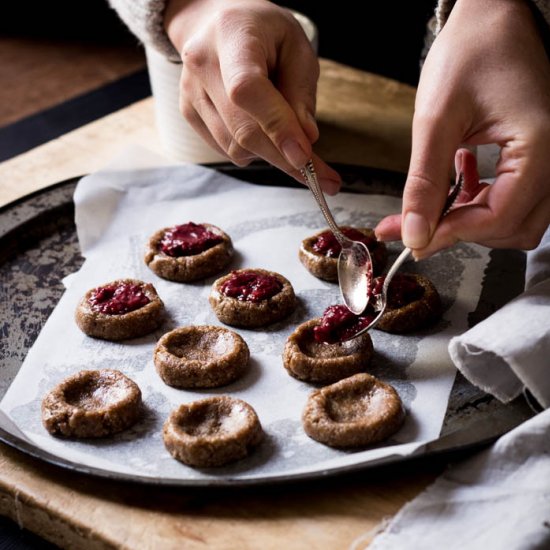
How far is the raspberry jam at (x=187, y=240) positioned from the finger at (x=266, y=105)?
0.49m

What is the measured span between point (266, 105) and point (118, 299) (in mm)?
677

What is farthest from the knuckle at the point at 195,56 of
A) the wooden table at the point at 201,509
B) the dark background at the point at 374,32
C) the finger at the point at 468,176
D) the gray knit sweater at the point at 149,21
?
the dark background at the point at 374,32

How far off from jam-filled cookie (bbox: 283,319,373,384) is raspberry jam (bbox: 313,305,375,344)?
18 millimetres

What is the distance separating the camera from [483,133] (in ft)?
6.38

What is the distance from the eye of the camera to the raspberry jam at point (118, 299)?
2.31 meters

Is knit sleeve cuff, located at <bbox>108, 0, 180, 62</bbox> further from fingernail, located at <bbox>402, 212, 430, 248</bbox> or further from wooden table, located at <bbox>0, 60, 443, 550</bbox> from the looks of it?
wooden table, located at <bbox>0, 60, 443, 550</bbox>

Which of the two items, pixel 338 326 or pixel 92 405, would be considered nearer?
pixel 92 405

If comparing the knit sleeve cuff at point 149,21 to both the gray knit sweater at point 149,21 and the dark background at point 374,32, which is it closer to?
the gray knit sweater at point 149,21

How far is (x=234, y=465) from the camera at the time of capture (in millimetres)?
1853

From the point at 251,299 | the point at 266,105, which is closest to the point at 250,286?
the point at 251,299

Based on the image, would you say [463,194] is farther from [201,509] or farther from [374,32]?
[374,32]

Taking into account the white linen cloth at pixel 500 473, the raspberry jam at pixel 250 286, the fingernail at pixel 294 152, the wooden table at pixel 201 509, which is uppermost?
the fingernail at pixel 294 152

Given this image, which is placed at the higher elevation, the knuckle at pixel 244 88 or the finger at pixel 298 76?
the knuckle at pixel 244 88

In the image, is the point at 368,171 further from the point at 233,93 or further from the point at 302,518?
the point at 302,518
